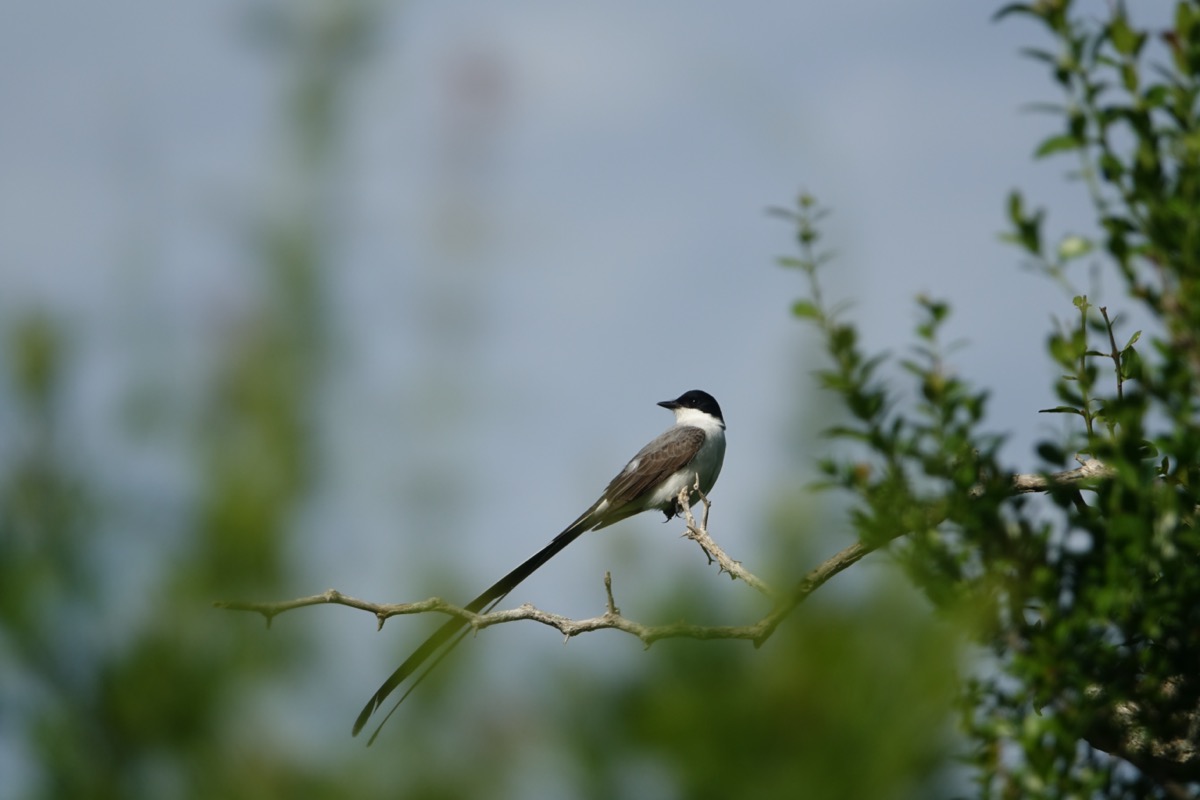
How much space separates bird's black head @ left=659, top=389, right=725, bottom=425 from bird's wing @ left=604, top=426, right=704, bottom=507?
2.19 feet

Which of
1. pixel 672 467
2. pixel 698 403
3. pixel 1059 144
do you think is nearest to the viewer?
pixel 1059 144

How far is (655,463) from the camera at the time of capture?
10.9m

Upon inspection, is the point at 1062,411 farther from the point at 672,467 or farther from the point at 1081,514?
the point at 672,467

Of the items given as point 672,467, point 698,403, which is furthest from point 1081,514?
point 698,403

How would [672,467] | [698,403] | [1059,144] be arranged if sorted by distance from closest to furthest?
1. [1059,144]
2. [672,467]
3. [698,403]

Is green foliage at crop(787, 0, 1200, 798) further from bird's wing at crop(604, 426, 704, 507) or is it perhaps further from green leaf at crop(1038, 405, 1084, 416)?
bird's wing at crop(604, 426, 704, 507)

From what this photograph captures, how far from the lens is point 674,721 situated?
5.98 feet

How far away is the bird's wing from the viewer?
1031 centimetres

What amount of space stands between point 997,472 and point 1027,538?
6.4 inches

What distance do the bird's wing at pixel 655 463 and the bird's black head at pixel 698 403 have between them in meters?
0.67

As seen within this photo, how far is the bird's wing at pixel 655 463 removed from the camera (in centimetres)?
1031

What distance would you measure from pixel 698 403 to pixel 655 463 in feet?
5.57

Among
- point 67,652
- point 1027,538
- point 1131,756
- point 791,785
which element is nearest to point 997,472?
point 1027,538

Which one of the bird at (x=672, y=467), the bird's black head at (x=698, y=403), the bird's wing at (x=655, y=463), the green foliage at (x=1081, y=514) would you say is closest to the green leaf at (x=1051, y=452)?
the green foliage at (x=1081, y=514)
